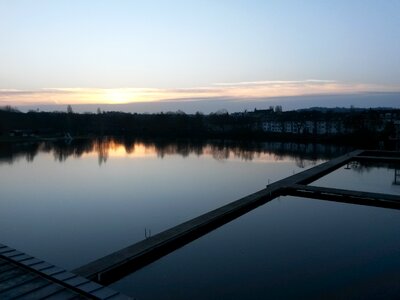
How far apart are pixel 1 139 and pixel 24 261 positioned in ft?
162

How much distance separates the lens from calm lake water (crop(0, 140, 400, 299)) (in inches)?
245

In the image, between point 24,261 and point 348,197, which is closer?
point 24,261

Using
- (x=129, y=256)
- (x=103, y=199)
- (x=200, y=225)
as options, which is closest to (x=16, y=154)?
(x=103, y=199)

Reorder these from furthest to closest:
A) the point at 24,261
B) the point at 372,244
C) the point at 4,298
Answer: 1. the point at 372,244
2. the point at 24,261
3. the point at 4,298

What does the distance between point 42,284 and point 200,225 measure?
5.68 metres

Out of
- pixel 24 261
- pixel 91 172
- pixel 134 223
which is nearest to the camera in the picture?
pixel 24 261

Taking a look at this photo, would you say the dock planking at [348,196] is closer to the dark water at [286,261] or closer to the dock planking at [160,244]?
the dark water at [286,261]

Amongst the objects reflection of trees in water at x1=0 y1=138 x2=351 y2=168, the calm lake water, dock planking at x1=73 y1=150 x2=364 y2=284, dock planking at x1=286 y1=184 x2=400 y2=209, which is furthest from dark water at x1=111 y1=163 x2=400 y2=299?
reflection of trees in water at x1=0 y1=138 x2=351 y2=168

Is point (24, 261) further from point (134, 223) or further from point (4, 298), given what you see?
point (134, 223)

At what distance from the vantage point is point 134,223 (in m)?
9.58

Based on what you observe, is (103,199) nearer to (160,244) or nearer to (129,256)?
(160,244)

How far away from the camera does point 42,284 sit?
3.25 m

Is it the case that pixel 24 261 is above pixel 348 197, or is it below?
above

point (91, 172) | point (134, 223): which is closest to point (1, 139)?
point (91, 172)
